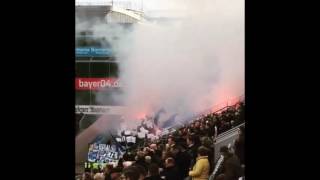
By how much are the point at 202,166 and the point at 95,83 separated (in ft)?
3.20

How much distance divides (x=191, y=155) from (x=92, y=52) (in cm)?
103

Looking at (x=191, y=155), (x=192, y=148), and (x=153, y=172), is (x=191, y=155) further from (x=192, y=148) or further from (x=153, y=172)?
(x=153, y=172)

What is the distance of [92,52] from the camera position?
3939mm

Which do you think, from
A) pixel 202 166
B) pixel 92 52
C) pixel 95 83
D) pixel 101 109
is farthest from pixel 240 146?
pixel 92 52

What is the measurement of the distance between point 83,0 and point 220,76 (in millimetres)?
1137

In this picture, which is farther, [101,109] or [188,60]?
[101,109]

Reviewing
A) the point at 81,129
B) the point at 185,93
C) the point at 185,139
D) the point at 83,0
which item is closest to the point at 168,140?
the point at 185,139

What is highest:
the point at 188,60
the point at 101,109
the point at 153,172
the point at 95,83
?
the point at 188,60

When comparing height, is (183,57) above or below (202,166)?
above

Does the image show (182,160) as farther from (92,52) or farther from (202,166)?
(92,52)

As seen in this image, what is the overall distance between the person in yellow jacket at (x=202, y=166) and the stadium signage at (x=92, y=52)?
963 millimetres

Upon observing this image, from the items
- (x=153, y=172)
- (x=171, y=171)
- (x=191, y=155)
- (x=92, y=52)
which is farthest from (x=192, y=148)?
(x=92, y=52)

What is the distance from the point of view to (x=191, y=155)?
12.7 feet

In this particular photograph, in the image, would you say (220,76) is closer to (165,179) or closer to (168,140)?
(168,140)
